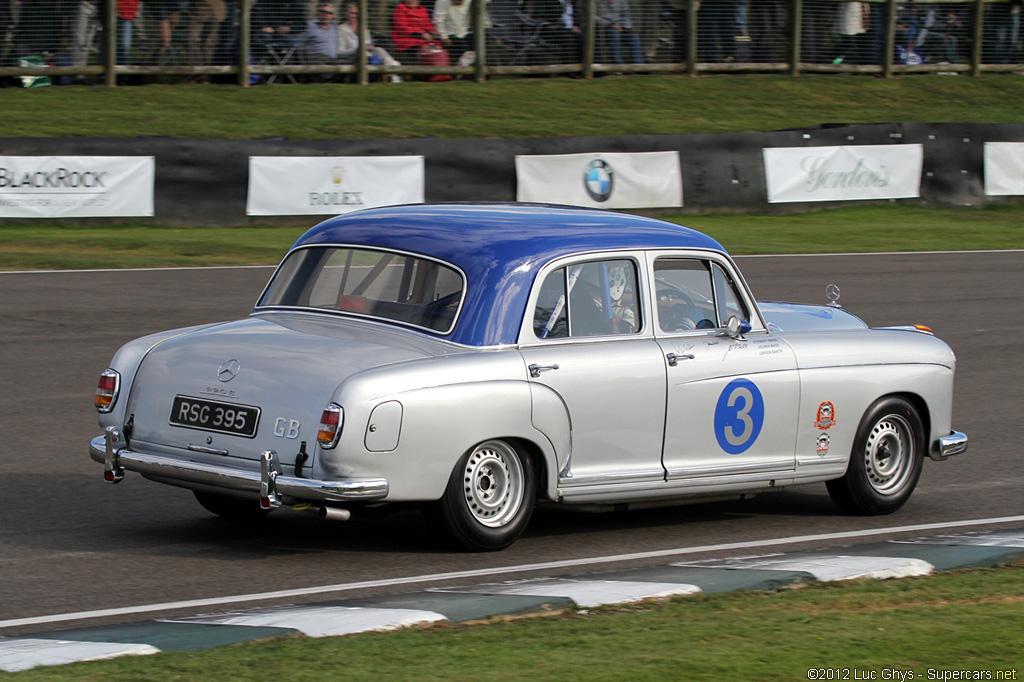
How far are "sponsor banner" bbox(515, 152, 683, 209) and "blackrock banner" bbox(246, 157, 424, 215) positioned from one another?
205 cm

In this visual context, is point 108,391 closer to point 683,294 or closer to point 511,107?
point 683,294

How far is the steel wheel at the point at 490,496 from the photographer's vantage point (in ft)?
21.2

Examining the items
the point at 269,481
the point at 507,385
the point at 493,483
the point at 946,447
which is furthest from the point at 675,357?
the point at 269,481

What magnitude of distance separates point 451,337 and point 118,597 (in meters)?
1.86

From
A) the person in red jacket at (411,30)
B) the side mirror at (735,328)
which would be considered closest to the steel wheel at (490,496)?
the side mirror at (735,328)

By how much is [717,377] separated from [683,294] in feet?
1.58

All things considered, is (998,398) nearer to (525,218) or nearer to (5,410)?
(525,218)

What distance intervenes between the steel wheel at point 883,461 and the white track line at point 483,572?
292 millimetres

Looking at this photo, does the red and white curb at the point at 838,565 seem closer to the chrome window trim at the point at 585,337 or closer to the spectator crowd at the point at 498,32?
the chrome window trim at the point at 585,337

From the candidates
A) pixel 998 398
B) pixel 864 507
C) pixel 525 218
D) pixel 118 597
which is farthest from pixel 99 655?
pixel 998 398

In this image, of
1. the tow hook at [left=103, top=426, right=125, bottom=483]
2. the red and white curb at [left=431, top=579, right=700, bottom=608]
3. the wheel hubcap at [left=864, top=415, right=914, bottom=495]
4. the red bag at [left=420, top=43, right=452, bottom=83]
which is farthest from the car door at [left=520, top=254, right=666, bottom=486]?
the red bag at [left=420, top=43, right=452, bottom=83]

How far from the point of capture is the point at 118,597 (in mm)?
5809

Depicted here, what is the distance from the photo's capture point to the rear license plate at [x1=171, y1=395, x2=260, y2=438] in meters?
6.34

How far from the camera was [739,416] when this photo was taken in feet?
24.2
